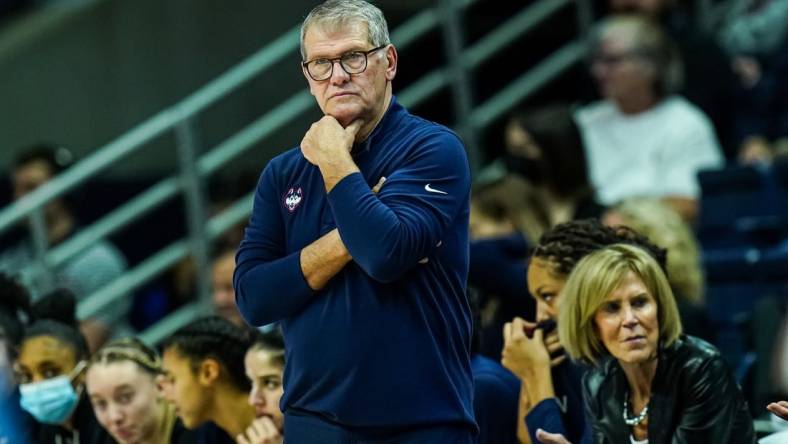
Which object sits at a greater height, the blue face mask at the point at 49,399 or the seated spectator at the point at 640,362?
the blue face mask at the point at 49,399

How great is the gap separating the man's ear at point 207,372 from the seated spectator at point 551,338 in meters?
0.94

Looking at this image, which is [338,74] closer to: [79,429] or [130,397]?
[130,397]

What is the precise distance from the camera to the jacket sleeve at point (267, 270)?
11.6 ft

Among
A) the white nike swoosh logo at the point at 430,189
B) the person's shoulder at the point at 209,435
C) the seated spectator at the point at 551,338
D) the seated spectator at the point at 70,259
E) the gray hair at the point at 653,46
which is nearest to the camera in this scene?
the white nike swoosh logo at the point at 430,189

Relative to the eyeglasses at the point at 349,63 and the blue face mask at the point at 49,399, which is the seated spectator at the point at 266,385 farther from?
the eyeglasses at the point at 349,63

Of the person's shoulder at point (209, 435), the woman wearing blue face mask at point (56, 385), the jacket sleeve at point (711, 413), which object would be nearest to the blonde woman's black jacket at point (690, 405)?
the jacket sleeve at point (711, 413)

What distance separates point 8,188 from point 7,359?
3744 millimetres

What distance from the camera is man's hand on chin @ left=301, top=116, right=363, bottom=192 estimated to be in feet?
11.3

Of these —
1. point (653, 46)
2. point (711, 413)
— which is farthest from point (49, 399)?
point (653, 46)

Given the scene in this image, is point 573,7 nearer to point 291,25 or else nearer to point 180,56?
point 291,25

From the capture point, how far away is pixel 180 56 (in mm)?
8945

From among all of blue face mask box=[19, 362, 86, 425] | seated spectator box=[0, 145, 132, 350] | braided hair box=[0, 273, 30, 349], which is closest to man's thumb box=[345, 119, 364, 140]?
blue face mask box=[19, 362, 86, 425]

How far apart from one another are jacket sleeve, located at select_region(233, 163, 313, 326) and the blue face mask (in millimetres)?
1603

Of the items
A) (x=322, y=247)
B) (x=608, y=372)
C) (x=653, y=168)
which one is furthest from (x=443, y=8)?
(x=322, y=247)
